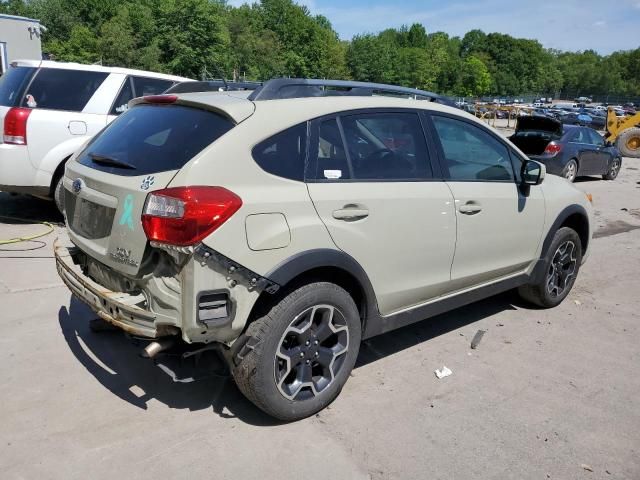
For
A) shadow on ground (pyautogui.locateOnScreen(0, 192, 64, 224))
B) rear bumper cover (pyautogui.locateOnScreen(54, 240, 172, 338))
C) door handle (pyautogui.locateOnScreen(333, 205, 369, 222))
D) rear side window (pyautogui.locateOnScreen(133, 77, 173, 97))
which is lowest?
shadow on ground (pyautogui.locateOnScreen(0, 192, 64, 224))

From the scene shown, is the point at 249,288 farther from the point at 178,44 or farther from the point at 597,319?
the point at 178,44

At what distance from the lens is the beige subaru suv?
8.94ft

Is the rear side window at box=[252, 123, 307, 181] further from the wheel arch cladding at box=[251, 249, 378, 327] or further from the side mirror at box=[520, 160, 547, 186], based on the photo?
the side mirror at box=[520, 160, 547, 186]

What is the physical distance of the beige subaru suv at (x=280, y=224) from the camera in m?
2.72

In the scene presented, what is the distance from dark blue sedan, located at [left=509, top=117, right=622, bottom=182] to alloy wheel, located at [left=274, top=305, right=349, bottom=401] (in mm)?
11322

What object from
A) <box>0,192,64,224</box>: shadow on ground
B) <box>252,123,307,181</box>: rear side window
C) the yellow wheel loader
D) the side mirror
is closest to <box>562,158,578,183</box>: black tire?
the yellow wheel loader

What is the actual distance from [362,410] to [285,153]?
1.60 m

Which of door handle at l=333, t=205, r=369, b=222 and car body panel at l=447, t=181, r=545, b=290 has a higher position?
door handle at l=333, t=205, r=369, b=222

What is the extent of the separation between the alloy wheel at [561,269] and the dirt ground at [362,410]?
0.38 m

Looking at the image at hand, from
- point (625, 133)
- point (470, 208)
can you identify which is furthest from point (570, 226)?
point (625, 133)

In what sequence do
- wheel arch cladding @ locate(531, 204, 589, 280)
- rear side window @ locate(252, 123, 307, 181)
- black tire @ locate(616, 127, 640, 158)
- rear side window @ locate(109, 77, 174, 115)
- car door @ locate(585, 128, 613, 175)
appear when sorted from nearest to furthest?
rear side window @ locate(252, 123, 307, 181), wheel arch cladding @ locate(531, 204, 589, 280), rear side window @ locate(109, 77, 174, 115), car door @ locate(585, 128, 613, 175), black tire @ locate(616, 127, 640, 158)

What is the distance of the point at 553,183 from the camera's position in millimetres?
4930

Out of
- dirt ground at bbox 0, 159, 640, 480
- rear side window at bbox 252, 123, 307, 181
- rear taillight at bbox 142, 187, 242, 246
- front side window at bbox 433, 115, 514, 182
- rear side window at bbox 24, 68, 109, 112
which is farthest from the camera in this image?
rear side window at bbox 24, 68, 109, 112

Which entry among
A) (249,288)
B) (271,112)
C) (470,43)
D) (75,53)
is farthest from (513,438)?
(470,43)
